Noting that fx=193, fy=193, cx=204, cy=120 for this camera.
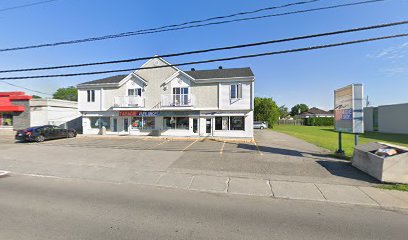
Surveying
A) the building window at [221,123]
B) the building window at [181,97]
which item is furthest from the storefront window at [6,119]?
the building window at [221,123]

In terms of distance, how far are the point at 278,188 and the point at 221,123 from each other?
1442cm

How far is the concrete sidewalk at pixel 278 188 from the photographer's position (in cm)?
553

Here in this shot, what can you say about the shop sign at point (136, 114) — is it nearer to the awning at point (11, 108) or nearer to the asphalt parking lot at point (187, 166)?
the asphalt parking lot at point (187, 166)

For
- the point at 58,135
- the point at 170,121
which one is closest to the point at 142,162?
the point at 170,121

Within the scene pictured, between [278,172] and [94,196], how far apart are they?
22.4ft

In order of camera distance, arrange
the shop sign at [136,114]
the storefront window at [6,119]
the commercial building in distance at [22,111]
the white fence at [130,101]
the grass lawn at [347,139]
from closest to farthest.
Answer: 1. the grass lawn at [347,139]
2. the shop sign at [136,114]
3. the white fence at [130,101]
4. the commercial building in distance at [22,111]
5. the storefront window at [6,119]

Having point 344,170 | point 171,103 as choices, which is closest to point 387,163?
point 344,170

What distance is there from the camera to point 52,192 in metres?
5.82

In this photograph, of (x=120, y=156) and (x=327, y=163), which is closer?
(x=327, y=163)

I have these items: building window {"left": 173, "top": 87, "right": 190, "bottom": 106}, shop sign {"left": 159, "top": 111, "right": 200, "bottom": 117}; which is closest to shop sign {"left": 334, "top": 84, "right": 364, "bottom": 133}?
shop sign {"left": 159, "top": 111, "right": 200, "bottom": 117}

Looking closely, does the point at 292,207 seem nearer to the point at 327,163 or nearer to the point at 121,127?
the point at 327,163

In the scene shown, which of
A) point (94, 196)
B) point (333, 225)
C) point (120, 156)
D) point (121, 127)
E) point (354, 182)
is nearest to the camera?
point (333, 225)

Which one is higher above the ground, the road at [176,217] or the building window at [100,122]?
the building window at [100,122]

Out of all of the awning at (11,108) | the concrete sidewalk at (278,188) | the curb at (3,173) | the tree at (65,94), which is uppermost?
the tree at (65,94)
